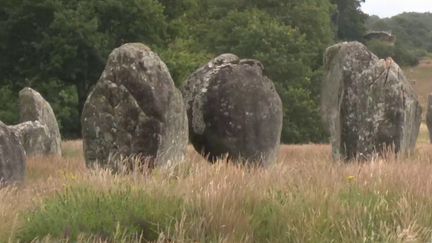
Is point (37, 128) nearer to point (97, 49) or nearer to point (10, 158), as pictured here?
point (10, 158)

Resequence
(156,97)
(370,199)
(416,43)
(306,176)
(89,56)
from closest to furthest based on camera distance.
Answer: (370,199) < (306,176) < (156,97) < (89,56) < (416,43)

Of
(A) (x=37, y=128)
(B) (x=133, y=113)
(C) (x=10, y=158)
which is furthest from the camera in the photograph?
(A) (x=37, y=128)

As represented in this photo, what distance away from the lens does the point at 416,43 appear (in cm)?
10488

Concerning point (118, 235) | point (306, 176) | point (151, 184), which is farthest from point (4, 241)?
point (306, 176)

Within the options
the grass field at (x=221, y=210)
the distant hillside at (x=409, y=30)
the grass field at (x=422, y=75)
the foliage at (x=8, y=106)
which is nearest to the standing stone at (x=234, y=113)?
the grass field at (x=221, y=210)

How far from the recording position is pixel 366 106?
12891 millimetres

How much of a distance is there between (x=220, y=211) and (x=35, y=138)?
464 inches

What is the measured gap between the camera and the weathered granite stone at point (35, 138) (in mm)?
16438

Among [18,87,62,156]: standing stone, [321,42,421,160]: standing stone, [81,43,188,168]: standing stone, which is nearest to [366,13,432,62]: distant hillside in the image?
[18,87,62,156]: standing stone

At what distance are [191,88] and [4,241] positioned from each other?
22.4 feet

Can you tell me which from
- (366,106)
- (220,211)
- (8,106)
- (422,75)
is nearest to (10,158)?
(220,211)

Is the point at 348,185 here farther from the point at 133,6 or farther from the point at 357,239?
the point at 133,6

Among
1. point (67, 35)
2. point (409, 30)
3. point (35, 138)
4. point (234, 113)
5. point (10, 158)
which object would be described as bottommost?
point (35, 138)

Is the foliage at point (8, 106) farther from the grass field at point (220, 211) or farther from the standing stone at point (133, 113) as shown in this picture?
the grass field at point (220, 211)
